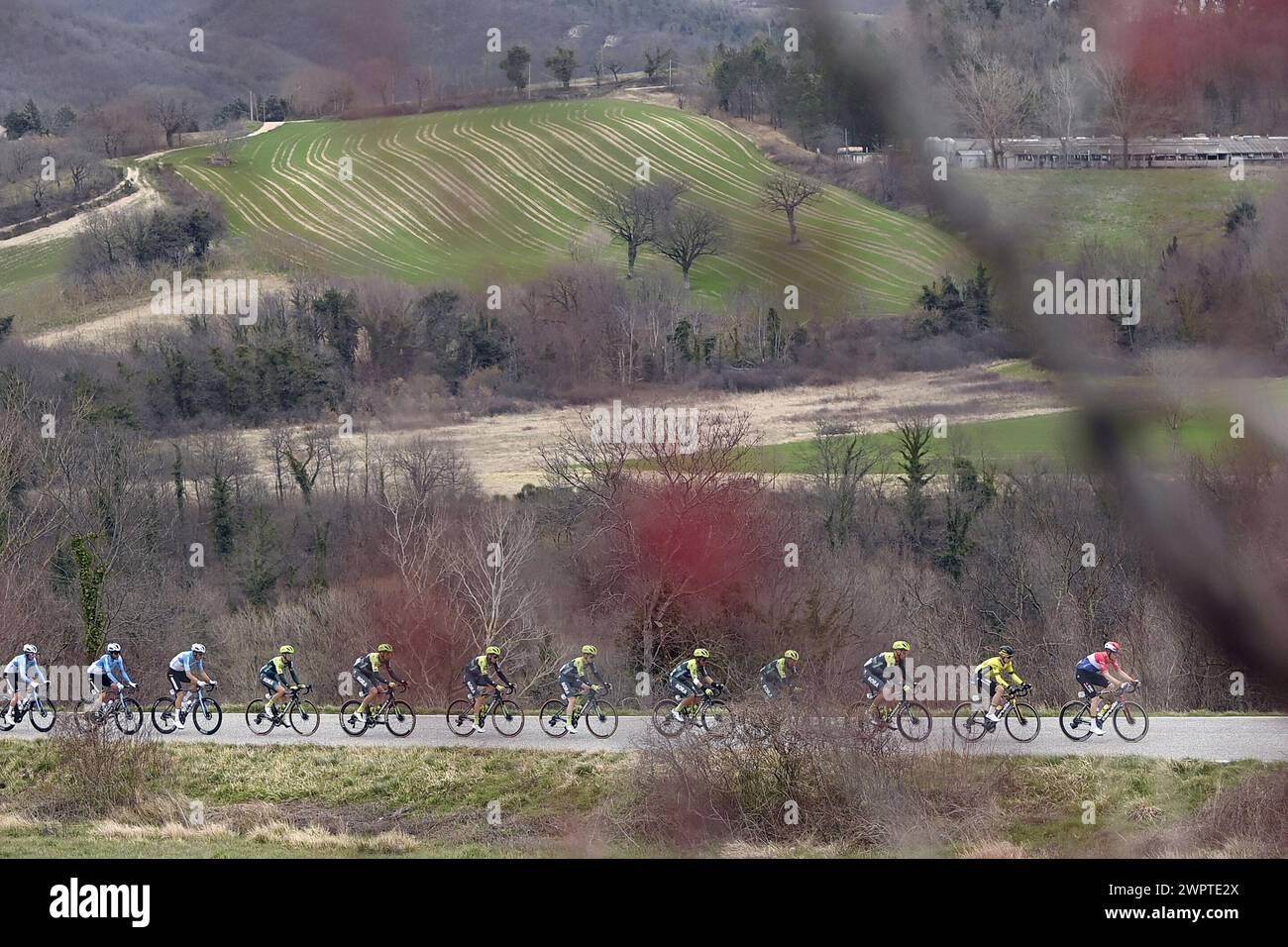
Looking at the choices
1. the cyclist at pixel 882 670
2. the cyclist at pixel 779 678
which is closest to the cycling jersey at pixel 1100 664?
the cyclist at pixel 882 670

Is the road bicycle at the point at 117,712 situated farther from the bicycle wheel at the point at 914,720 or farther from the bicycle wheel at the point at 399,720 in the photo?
the bicycle wheel at the point at 914,720

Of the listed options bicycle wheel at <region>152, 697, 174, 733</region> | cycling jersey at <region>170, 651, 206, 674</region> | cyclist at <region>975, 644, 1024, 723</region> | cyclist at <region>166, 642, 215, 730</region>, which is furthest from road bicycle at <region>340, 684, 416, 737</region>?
cyclist at <region>975, 644, 1024, 723</region>

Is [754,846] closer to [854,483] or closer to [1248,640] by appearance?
[1248,640]

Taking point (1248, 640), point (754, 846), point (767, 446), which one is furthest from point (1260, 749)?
point (767, 446)

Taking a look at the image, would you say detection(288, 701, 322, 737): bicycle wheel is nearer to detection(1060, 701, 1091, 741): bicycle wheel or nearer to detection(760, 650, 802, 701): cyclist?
detection(760, 650, 802, 701): cyclist

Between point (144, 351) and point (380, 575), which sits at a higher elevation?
point (144, 351)

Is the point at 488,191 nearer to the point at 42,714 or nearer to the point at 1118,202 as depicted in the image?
the point at 42,714
